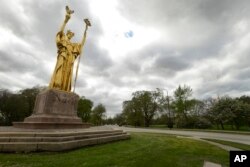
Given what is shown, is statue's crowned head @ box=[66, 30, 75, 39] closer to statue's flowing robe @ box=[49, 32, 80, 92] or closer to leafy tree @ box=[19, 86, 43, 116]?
statue's flowing robe @ box=[49, 32, 80, 92]

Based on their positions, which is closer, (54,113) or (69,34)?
(54,113)

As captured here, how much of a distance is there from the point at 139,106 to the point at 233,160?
2278 inches

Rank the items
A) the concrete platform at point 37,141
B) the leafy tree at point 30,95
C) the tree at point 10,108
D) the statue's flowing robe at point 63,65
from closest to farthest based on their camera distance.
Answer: the concrete platform at point 37,141 < the statue's flowing robe at point 63,65 < the tree at point 10,108 < the leafy tree at point 30,95

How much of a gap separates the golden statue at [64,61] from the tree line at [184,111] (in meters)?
31.5

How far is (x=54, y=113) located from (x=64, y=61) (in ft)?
15.3

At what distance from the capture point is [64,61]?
1698cm

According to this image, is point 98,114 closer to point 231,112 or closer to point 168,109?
point 168,109

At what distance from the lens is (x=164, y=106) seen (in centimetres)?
5884

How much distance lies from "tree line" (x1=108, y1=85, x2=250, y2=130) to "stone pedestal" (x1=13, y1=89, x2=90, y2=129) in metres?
31.4

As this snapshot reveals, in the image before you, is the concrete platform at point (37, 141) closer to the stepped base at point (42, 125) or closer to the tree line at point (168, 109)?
the stepped base at point (42, 125)

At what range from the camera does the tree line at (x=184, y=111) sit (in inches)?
1679

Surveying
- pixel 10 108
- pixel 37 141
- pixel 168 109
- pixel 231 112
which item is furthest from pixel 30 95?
pixel 231 112

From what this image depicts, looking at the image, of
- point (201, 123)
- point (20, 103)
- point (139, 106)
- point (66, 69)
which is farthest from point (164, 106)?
point (66, 69)


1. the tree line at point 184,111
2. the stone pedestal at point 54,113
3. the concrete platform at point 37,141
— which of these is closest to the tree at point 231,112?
the tree line at point 184,111
